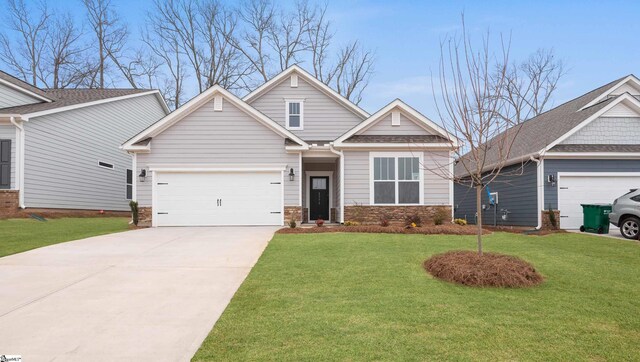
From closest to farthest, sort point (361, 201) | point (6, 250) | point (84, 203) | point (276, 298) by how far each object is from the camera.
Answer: point (276, 298) < point (6, 250) < point (361, 201) < point (84, 203)

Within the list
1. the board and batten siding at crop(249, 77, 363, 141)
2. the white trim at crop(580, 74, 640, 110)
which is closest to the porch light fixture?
the board and batten siding at crop(249, 77, 363, 141)

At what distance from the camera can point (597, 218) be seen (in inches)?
555

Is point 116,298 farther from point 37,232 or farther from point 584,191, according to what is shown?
point 584,191

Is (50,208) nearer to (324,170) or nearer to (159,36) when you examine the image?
(324,170)

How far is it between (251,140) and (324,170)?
4703 mm

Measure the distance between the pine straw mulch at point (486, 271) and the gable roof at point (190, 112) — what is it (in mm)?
9390

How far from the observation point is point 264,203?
1585 centimetres

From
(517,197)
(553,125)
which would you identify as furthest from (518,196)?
(553,125)

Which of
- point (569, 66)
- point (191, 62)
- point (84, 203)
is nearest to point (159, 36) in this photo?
point (191, 62)

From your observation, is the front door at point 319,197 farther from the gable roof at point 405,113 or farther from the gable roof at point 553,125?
the gable roof at point 553,125

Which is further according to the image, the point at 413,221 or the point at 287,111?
the point at 287,111

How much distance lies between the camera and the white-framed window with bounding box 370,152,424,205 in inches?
617

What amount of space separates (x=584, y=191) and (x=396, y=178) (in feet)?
21.6

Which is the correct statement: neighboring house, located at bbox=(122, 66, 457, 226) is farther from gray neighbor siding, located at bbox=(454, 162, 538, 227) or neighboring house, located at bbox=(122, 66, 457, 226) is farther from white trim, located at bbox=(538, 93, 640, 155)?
white trim, located at bbox=(538, 93, 640, 155)
